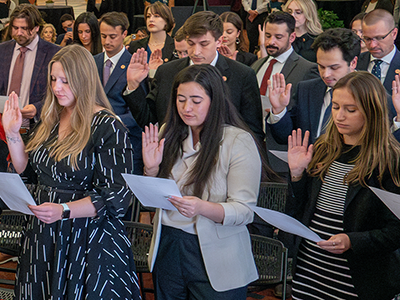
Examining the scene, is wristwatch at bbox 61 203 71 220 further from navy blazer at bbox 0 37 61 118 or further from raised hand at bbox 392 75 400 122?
navy blazer at bbox 0 37 61 118

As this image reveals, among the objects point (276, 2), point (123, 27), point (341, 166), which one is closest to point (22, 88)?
point (123, 27)

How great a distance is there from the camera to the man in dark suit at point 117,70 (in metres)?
3.83

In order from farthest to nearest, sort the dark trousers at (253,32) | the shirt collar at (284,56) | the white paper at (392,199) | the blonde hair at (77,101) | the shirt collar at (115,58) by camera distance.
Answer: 1. the dark trousers at (253,32)
2. the shirt collar at (115,58)
3. the shirt collar at (284,56)
4. the blonde hair at (77,101)
5. the white paper at (392,199)

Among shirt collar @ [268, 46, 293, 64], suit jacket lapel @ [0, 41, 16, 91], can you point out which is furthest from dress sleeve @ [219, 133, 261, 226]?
suit jacket lapel @ [0, 41, 16, 91]

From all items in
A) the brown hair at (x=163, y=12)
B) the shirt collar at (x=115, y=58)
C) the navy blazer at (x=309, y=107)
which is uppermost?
the brown hair at (x=163, y=12)

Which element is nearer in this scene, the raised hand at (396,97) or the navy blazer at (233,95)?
the raised hand at (396,97)

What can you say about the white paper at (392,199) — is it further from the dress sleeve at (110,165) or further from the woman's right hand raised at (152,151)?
the dress sleeve at (110,165)

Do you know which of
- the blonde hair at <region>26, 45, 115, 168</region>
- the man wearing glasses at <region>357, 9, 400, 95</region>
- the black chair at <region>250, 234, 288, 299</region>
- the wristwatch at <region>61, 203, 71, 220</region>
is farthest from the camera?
the man wearing glasses at <region>357, 9, 400, 95</region>

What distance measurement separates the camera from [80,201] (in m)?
2.11

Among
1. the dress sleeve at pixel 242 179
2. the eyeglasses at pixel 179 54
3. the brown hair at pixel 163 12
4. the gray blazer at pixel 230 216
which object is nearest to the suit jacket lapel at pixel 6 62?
the eyeglasses at pixel 179 54

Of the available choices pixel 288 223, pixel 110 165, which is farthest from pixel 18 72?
pixel 288 223

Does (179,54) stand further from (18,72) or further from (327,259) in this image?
(327,259)

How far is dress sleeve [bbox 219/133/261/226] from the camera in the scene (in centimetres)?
199

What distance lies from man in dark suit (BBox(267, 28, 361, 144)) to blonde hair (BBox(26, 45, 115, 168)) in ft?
3.36
